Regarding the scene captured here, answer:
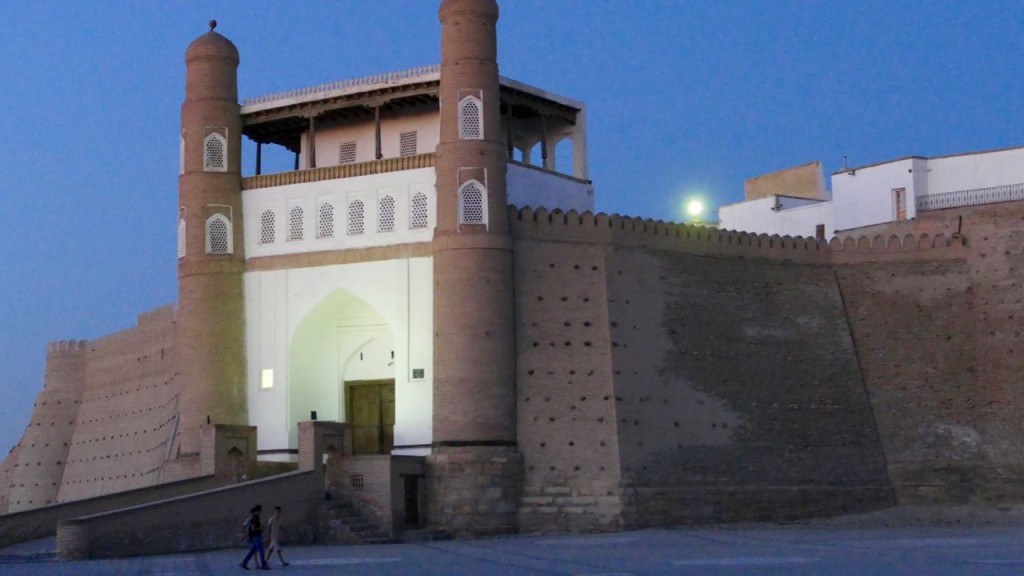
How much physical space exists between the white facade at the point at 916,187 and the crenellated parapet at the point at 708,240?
298 centimetres

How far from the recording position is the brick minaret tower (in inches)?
987

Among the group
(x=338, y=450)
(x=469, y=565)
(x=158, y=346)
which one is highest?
(x=158, y=346)

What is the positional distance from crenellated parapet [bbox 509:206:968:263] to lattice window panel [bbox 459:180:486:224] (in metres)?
0.67

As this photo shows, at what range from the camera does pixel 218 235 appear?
91.8ft

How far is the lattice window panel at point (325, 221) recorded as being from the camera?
90.8ft

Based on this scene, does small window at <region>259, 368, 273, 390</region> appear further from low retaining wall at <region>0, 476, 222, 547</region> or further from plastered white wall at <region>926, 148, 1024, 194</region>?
plastered white wall at <region>926, 148, 1024, 194</region>

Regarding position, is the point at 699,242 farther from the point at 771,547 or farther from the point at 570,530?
the point at 771,547

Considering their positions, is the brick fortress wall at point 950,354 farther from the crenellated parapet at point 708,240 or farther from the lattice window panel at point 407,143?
the lattice window panel at point 407,143

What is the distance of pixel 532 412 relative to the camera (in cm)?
2566

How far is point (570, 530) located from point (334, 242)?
6738 millimetres

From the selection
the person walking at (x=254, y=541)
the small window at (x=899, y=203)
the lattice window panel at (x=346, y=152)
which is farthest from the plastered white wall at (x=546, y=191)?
the person walking at (x=254, y=541)

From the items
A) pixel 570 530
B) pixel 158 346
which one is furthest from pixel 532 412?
pixel 158 346

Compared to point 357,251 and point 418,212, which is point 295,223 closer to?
point 357,251

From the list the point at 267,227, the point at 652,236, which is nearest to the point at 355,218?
the point at 267,227
